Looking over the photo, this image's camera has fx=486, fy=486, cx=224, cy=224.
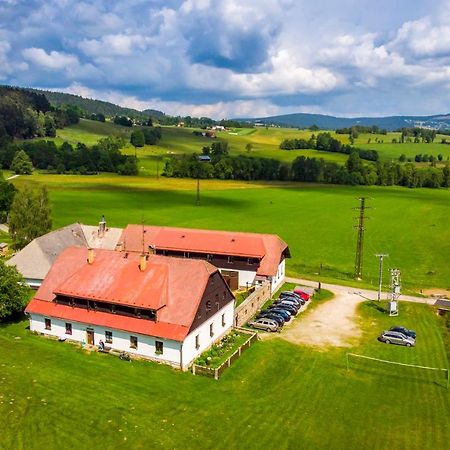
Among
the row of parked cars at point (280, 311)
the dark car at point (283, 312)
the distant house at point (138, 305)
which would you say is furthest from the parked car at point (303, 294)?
the distant house at point (138, 305)

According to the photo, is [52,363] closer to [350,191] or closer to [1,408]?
[1,408]

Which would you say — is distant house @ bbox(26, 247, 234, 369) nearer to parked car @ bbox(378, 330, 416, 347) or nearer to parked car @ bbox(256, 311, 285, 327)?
parked car @ bbox(256, 311, 285, 327)

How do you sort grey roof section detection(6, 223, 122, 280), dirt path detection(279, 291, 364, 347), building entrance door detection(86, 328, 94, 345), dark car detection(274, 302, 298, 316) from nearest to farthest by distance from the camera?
building entrance door detection(86, 328, 94, 345) < dirt path detection(279, 291, 364, 347) < dark car detection(274, 302, 298, 316) < grey roof section detection(6, 223, 122, 280)

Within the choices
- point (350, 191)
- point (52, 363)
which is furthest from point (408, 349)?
point (350, 191)

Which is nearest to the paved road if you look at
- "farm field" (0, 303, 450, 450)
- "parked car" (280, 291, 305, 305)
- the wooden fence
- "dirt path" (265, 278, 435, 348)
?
"dirt path" (265, 278, 435, 348)

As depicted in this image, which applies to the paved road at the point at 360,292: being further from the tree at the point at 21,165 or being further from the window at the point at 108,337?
the tree at the point at 21,165

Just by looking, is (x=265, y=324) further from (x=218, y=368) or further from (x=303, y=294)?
(x=303, y=294)
